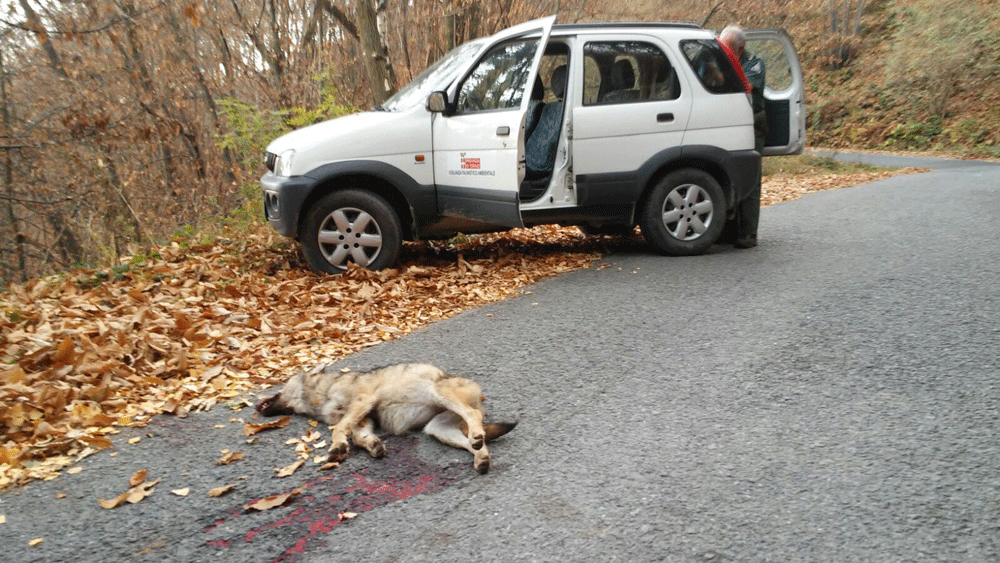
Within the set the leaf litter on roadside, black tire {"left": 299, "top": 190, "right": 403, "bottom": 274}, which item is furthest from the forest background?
black tire {"left": 299, "top": 190, "right": 403, "bottom": 274}

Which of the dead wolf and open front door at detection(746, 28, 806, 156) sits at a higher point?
open front door at detection(746, 28, 806, 156)

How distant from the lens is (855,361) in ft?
15.3

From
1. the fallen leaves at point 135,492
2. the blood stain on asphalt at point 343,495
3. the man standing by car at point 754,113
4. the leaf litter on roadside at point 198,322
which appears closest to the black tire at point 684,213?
the man standing by car at point 754,113

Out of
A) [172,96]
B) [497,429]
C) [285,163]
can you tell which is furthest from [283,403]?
[172,96]

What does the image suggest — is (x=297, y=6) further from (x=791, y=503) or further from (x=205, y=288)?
(x=791, y=503)

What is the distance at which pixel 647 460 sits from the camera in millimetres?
3502

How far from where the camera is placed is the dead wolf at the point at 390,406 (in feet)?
12.2

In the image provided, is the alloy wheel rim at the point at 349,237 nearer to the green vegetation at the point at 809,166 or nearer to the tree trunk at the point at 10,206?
the tree trunk at the point at 10,206

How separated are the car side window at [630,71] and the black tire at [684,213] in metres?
0.87

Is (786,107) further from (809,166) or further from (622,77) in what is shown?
(809,166)

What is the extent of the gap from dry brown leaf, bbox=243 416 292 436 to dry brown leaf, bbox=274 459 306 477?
50 cm

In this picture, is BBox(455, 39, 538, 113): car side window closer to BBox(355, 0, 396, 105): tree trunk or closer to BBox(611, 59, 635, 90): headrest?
Answer: BBox(611, 59, 635, 90): headrest

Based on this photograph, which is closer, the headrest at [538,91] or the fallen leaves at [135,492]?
the fallen leaves at [135,492]

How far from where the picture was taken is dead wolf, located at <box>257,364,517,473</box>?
3.72 meters
